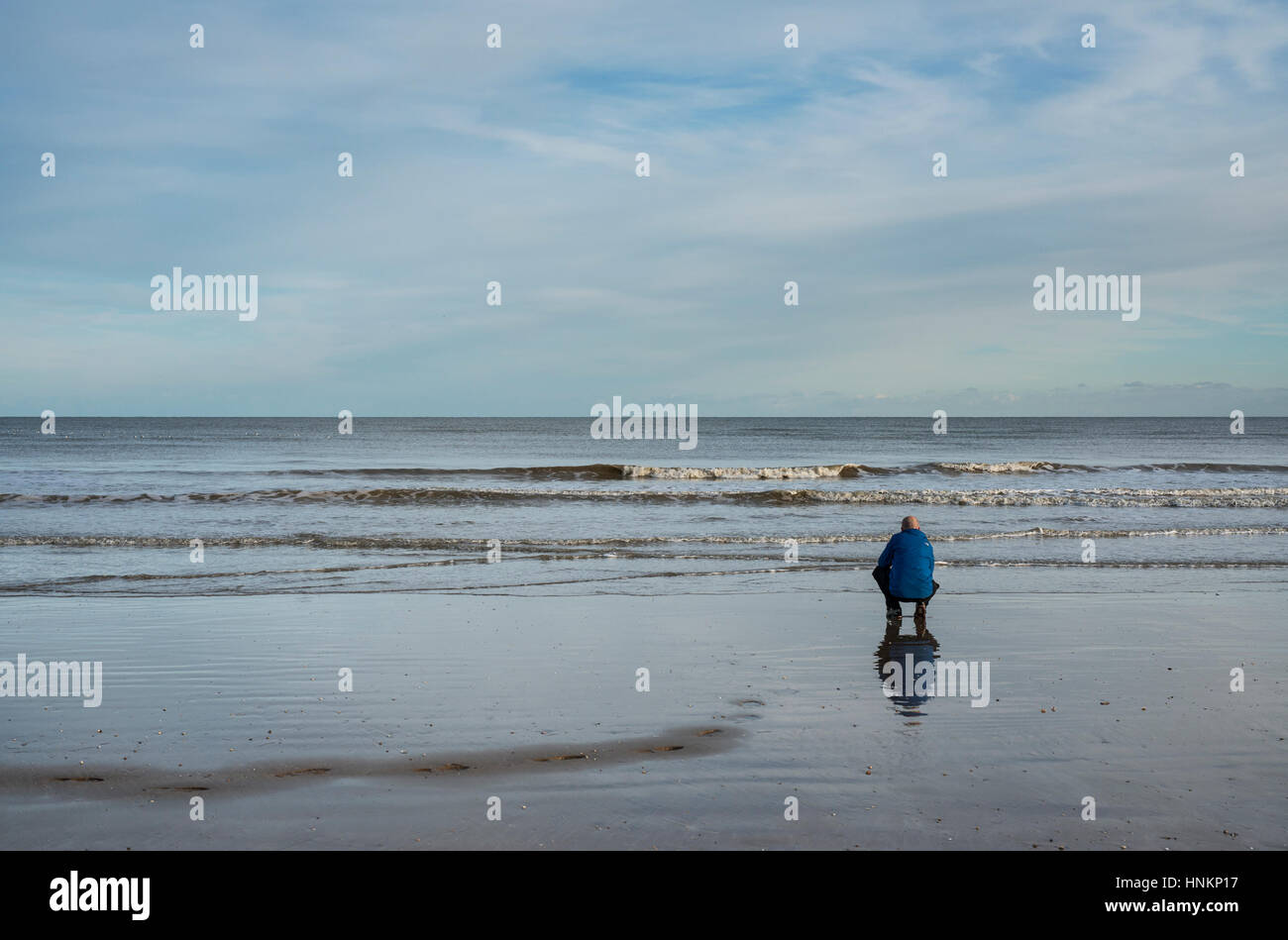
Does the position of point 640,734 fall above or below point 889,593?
below

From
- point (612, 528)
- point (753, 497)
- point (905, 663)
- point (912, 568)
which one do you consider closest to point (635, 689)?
point (905, 663)

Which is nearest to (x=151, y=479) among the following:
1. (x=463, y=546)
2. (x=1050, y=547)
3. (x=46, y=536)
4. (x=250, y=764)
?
(x=46, y=536)

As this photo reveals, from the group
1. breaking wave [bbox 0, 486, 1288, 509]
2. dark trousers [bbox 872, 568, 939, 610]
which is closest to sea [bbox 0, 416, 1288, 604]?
breaking wave [bbox 0, 486, 1288, 509]

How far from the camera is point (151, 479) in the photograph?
39.7 meters

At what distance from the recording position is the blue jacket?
1168 cm

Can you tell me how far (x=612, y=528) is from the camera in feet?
77.6

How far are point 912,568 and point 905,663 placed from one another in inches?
82.8

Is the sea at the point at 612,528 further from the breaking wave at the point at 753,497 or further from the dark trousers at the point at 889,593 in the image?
the dark trousers at the point at 889,593

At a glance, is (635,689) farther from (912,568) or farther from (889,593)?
(912,568)

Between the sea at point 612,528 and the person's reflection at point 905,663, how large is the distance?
11.0ft

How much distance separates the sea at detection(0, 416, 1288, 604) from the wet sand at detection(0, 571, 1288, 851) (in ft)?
10.8

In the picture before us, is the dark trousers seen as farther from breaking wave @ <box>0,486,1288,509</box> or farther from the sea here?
breaking wave @ <box>0,486,1288,509</box>

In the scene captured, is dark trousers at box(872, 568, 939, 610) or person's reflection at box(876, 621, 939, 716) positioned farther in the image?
dark trousers at box(872, 568, 939, 610)

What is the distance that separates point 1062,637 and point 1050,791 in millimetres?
5318
